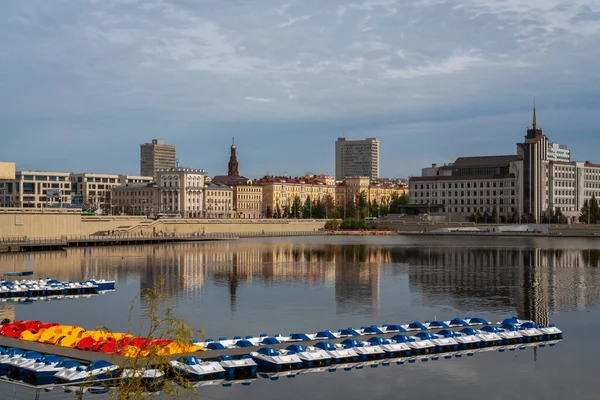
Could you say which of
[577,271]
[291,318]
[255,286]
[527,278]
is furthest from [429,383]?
[577,271]

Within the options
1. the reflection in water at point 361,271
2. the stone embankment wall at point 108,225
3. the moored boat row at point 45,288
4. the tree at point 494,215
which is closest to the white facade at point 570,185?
the tree at point 494,215

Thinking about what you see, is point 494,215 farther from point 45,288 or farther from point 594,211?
point 45,288

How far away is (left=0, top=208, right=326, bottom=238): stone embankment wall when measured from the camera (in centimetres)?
11256

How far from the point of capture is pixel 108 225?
457ft

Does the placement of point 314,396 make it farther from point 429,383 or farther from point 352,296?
point 352,296

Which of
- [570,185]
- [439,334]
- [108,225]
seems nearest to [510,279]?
[439,334]

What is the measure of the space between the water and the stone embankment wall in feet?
33.6

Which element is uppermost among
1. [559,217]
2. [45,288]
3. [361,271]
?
[559,217]

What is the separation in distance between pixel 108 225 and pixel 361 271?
7120 cm

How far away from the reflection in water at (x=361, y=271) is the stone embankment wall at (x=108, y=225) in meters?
9.45

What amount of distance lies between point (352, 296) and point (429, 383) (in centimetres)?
2645

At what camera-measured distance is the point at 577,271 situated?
80250 mm

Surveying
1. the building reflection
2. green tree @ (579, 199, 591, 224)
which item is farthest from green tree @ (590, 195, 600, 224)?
the building reflection

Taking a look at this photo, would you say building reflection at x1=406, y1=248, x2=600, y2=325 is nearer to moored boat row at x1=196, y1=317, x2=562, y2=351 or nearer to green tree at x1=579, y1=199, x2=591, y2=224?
moored boat row at x1=196, y1=317, x2=562, y2=351
